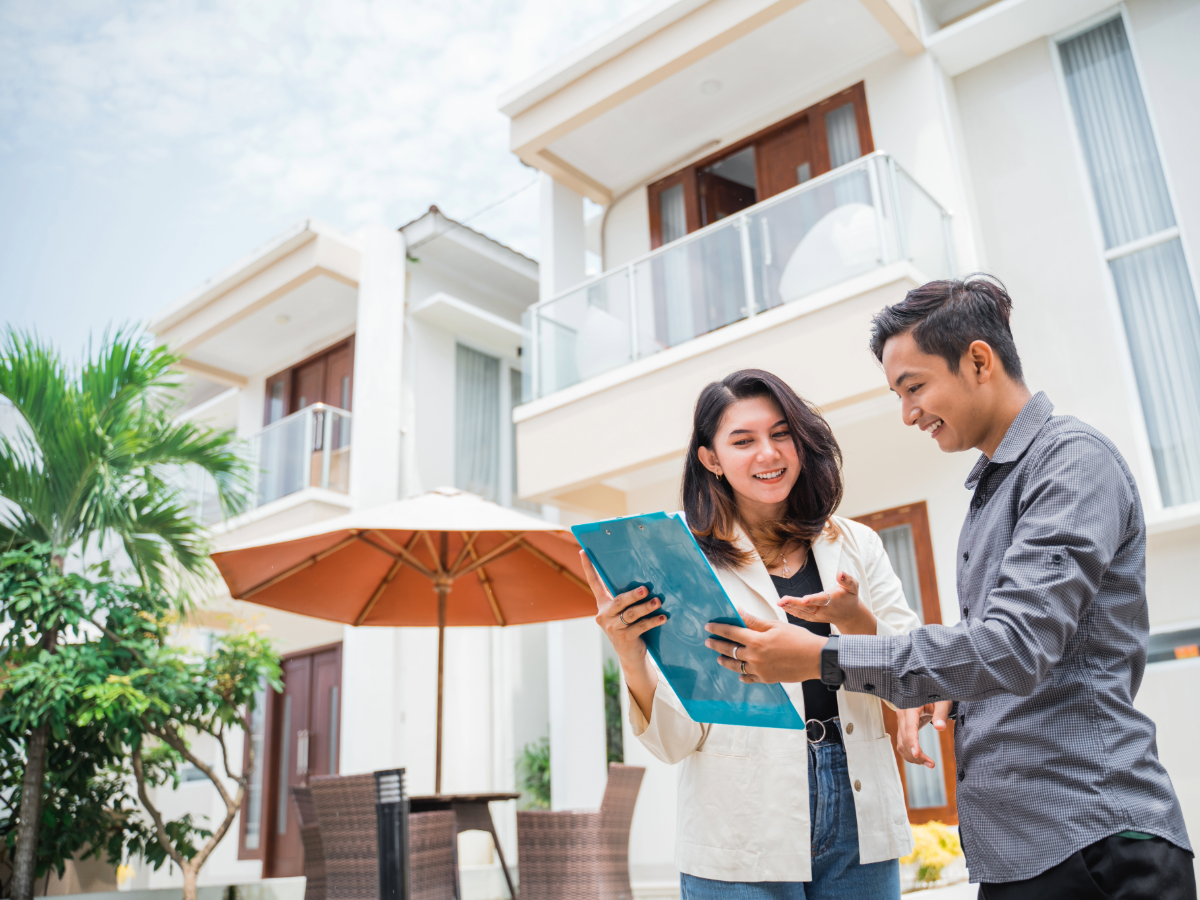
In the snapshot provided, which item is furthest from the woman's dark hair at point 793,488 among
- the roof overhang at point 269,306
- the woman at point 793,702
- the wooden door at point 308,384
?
the wooden door at point 308,384

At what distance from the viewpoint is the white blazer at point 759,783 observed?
5.84ft

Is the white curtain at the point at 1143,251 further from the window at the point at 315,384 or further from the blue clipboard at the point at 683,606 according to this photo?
the window at the point at 315,384

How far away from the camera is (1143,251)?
6.97m

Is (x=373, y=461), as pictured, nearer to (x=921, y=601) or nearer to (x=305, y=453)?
(x=305, y=453)

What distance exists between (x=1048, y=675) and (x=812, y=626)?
0.63 m

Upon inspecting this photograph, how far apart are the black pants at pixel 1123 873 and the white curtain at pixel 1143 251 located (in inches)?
234

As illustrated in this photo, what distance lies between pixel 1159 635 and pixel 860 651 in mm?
6035

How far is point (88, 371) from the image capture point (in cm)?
611

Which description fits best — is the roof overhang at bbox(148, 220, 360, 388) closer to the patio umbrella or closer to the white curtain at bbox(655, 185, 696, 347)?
the white curtain at bbox(655, 185, 696, 347)

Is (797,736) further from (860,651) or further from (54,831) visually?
(54,831)

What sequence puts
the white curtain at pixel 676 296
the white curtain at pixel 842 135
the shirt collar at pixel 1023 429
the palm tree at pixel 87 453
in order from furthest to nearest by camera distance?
the white curtain at pixel 842 135 < the white curtain at pixel 676 296 < the palm tree at pixel 87 453 < the shirt collar at pixel 1023 429

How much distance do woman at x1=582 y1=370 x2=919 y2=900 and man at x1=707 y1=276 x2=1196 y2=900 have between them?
0.21 metres

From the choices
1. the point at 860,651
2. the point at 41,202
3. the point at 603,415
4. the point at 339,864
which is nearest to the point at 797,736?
the point at 860,651

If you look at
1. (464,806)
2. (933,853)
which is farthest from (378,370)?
(933,853)
